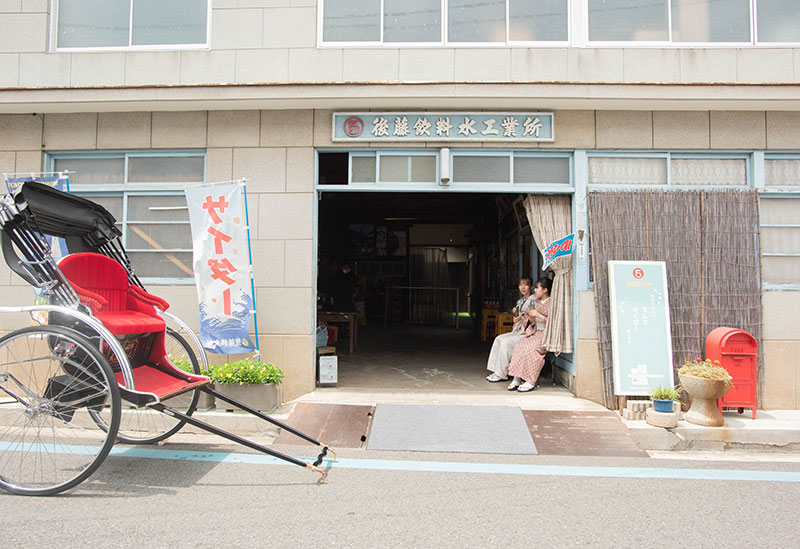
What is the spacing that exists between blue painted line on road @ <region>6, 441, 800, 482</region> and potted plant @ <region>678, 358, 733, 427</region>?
0.93 meters

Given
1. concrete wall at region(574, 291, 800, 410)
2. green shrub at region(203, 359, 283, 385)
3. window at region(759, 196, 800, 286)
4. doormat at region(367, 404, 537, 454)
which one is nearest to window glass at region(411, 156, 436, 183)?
concrete wall at region(574, 291, 800, 410)

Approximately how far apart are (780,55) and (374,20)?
544cm

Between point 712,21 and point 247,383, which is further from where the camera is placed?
point 712,21

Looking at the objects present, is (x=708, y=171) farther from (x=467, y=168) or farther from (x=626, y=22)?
(x=467, y=168)

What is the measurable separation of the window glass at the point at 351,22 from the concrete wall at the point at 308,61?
0.22m

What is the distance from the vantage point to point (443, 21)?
6695 millimetres

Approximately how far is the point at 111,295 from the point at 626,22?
282 inches

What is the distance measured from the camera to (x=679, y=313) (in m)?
6.23

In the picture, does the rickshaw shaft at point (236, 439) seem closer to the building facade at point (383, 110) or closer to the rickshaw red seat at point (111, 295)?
the rickshaw red seat at point (111, 295)

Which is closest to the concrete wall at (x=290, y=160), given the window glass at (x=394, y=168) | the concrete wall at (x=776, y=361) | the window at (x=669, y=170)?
the concrete wall at (x=776, y=361)

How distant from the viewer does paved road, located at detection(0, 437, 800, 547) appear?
3.14 m

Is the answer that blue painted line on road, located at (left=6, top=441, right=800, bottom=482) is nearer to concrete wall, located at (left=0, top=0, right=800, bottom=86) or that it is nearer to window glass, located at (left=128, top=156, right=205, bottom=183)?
window glass, located at (left=128, top=156, right=205, bottom=183)

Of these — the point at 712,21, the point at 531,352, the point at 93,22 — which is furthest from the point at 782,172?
the point at 93,22

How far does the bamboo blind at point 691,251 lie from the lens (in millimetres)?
6234
